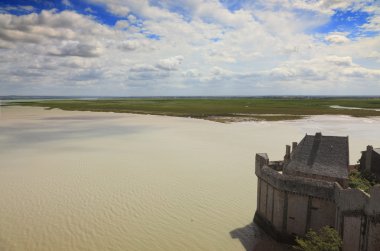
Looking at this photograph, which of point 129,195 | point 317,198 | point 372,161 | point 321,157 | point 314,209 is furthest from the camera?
point 129,195

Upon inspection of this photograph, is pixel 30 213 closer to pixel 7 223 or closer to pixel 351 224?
pixel 7 223

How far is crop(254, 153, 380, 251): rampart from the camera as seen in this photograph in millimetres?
14609

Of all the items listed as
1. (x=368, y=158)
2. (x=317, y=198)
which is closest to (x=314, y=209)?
(x=317, y=198)

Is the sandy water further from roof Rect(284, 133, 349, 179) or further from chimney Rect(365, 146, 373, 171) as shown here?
chimney Rect(365, 146, 373, 171)

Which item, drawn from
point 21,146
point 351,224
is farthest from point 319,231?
point 21,146

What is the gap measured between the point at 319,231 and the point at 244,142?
34.8 m

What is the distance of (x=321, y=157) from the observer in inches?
784

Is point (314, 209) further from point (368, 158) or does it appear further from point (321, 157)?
point (368, 158)

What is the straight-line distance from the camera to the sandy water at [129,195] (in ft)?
65.7

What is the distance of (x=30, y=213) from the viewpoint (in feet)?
76.6

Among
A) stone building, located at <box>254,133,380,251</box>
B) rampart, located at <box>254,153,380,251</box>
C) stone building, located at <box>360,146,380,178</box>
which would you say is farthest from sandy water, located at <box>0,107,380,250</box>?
stone building, located at <box>360,146,380,178</box>

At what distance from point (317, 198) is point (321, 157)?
332cm

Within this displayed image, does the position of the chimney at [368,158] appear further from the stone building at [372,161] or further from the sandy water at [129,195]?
the sandy water at [129,195]

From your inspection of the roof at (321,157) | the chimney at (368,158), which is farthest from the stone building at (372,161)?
the roof at (321,157)
